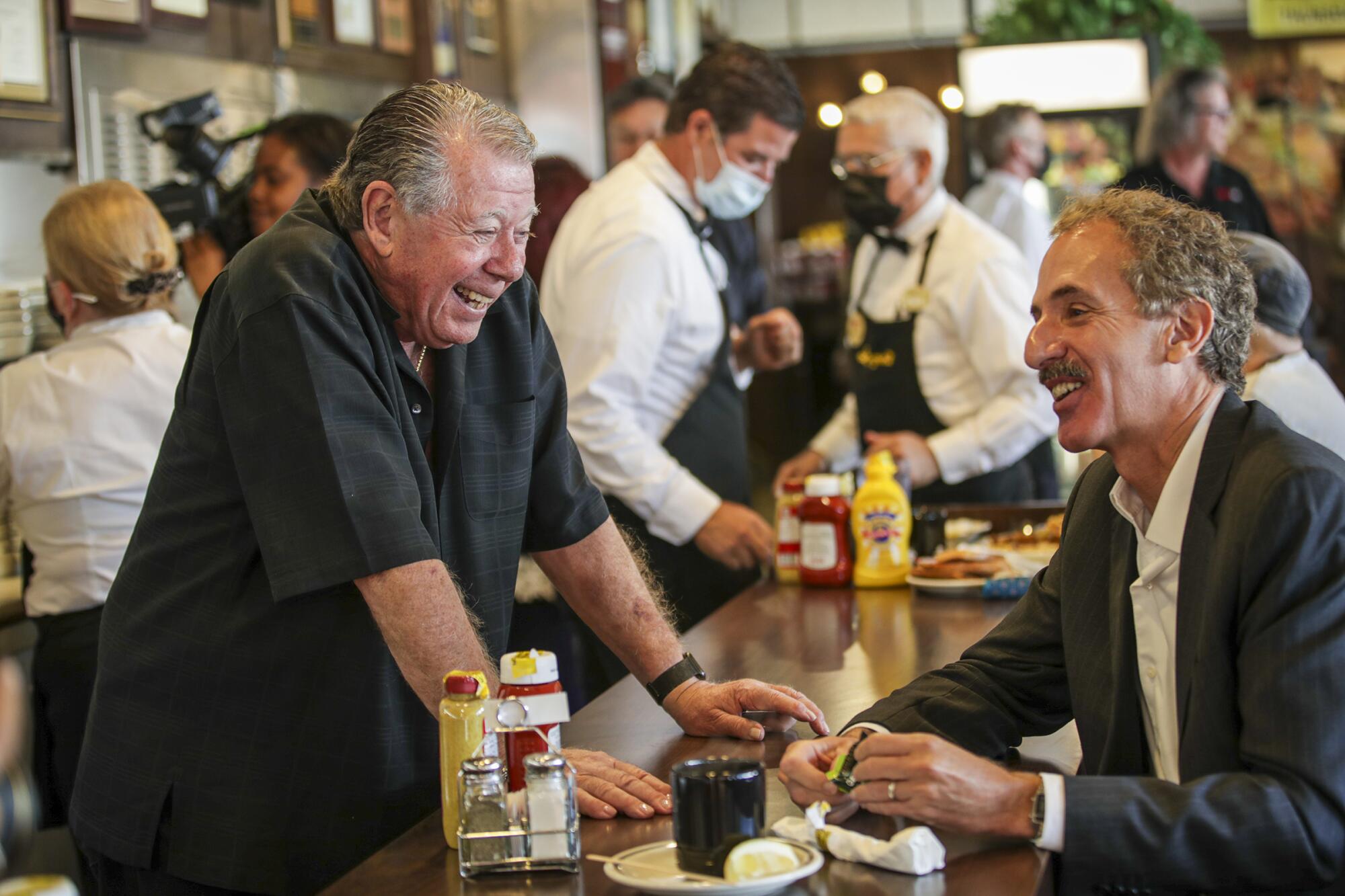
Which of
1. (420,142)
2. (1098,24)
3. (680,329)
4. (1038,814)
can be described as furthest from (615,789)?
(1098,24)

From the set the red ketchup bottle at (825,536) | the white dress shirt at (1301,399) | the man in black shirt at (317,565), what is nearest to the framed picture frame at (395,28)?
the red ketchup bottle at (825,536)

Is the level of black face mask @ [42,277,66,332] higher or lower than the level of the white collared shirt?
higher

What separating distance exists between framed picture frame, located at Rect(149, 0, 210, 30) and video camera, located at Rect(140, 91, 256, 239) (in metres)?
0.37

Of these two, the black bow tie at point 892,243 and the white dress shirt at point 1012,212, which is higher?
the white dress shirt at point 1012,212

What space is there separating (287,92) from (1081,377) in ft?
12.1

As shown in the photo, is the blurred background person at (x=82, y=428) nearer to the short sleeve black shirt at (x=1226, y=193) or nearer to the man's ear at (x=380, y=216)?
the man's ear at (x=380, y=216)

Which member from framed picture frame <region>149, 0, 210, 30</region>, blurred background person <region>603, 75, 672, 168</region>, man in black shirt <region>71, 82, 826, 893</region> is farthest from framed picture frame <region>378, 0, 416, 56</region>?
man in black shirt <region>71, 82, 826, 893</region>

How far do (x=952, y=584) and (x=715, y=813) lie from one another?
156 cm

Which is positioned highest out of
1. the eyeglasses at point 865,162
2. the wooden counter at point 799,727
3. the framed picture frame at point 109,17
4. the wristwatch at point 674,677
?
the framed picture frame at point 109,17

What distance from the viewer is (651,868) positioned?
1399mm

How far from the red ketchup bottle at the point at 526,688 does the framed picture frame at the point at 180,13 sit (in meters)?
3.35

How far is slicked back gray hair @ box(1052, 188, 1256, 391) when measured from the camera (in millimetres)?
1738

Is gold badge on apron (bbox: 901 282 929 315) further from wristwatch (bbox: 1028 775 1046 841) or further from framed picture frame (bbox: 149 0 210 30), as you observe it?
wristwatch (bbox: 1028 775 1046 841)

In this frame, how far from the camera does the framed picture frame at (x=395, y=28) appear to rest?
5.44m
